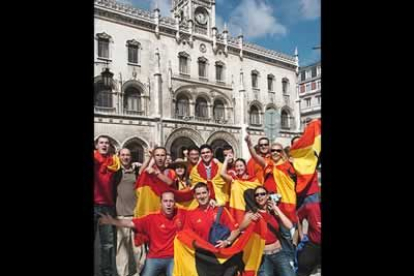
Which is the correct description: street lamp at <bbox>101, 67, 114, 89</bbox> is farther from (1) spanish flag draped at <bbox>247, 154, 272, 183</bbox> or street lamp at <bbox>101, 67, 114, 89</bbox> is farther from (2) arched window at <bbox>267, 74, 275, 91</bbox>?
(2) arched window at <bbox>267, 74, 275, 91</bbox>

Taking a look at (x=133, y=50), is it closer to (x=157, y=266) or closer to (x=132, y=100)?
(x=132, y=100)

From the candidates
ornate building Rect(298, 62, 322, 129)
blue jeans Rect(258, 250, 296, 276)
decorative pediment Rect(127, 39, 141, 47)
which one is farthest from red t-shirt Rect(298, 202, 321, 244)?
decorative pediment Rect(127, 39, 141, 47)

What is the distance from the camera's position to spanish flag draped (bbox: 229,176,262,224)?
4.68 m

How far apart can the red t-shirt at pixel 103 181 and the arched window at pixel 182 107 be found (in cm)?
117

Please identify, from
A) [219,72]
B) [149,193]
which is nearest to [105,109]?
[149,193]

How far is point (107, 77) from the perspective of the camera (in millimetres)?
4555

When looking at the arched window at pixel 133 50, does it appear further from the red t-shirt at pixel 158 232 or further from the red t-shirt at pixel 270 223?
the red t-shirt at pixel 270 223

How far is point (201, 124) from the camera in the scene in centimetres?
489

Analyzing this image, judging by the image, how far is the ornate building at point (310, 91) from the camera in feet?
16.3

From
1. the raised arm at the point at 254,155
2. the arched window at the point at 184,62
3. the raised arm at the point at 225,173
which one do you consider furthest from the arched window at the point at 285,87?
the arched window at the point at 184,62

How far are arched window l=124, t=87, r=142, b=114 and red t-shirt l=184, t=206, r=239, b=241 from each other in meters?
1.66
